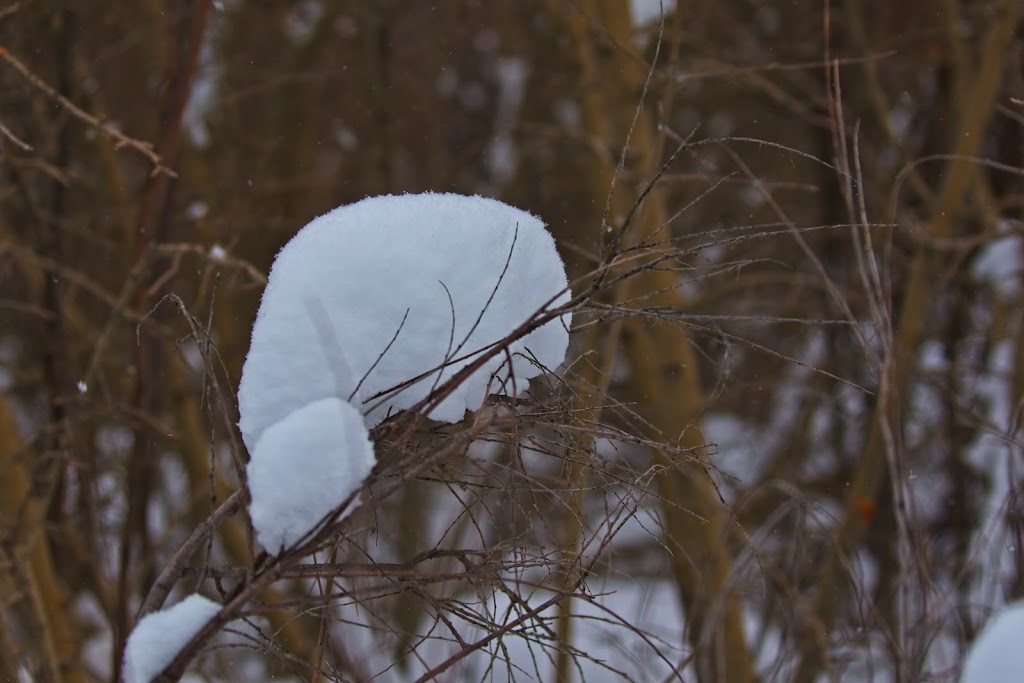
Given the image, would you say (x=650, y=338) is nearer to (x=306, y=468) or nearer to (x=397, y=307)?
(x=397, y=307)

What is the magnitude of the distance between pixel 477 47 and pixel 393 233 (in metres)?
4.68

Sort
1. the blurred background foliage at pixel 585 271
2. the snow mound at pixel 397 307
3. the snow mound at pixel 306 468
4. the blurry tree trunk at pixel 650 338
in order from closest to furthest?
the snow mound at pixel 306 468
the snow mound at pixel 397 307
the blurred background foliage at pixel 585 271
the blurry tree trunk at pixel 650 338

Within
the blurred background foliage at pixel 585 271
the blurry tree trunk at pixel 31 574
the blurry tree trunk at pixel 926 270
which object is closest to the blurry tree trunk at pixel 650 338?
the blurred background foliage at pixel 585 271

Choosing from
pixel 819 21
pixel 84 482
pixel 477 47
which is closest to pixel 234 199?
pixel 84 482

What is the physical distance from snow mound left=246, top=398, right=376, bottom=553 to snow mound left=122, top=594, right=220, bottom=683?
14 centimetres

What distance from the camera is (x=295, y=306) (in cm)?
112

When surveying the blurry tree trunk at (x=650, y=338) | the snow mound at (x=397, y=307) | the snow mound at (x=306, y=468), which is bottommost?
the snow mound at (x=306, y=468)

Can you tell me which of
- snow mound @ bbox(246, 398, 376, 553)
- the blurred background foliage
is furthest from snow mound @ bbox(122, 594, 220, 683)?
the blurred background foliage

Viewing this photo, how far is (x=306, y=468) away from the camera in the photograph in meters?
0.99

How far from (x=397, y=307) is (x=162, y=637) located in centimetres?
46

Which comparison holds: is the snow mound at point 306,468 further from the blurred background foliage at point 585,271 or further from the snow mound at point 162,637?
the blurred background foliage at point 585,271

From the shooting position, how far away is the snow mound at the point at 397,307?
1099 mm

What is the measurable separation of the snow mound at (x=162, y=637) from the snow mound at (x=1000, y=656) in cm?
103

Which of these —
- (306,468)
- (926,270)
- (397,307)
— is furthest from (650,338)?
(306,468)
